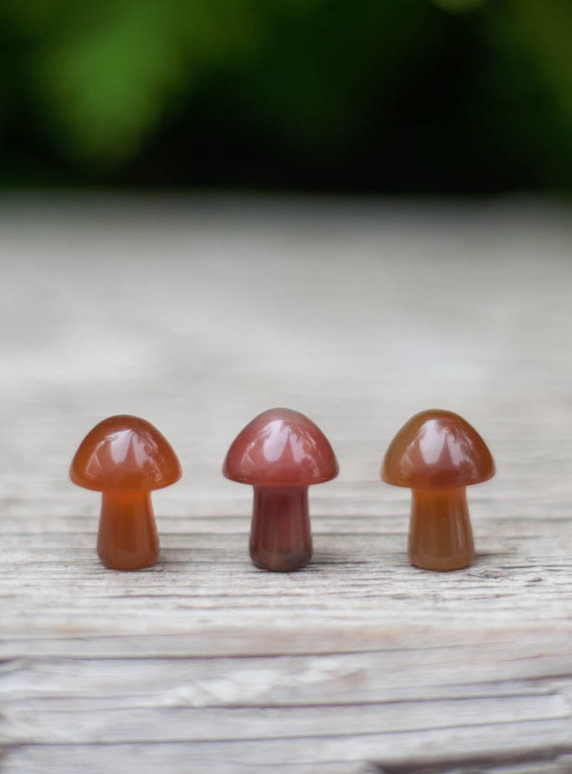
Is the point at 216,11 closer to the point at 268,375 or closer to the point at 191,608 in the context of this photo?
the point at 268,375

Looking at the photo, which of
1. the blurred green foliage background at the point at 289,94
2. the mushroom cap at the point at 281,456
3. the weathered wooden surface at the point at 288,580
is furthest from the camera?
the blurred green foliage background at the point at 289,94

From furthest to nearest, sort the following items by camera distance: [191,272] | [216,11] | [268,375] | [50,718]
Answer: [216,11]
[191,272]
[268,375]
[50,718]

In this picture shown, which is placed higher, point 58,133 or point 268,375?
point 58,133

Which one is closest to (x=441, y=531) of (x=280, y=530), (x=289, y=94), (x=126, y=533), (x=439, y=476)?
(x=439, y=476)

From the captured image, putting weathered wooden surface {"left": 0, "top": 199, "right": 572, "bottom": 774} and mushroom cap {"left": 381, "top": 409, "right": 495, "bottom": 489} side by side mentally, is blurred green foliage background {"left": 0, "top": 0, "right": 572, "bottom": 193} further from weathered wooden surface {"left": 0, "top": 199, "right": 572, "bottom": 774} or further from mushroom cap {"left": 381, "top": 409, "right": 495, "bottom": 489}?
mushroom cap {"left": 381, "top": 409, "right": 495, "bottom": 489}

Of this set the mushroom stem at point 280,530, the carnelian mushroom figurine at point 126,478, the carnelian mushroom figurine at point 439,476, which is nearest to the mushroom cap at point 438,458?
the carnelian mushroom figurine at point 439,476

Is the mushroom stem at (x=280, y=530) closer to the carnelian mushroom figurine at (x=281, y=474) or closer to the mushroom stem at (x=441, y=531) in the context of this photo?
the carnelian mushroom figurine at (x=281, y=474)

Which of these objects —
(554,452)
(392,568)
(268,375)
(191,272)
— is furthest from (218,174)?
(392,568)
